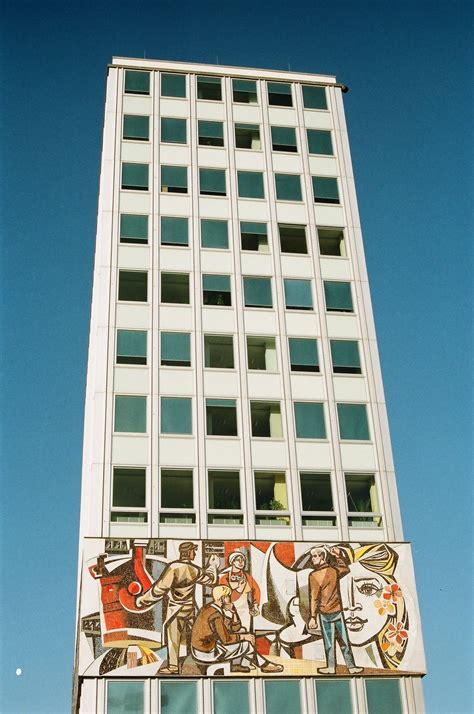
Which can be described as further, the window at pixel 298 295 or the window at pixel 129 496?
the window at pixel 298 295

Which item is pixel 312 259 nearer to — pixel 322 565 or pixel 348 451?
pixel 348 451

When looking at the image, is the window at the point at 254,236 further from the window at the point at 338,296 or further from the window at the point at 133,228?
the window at the point at 133,228

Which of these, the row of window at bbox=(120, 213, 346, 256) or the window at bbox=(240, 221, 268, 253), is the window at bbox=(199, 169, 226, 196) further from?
the window at bbox=(240, 221, 268, 253)

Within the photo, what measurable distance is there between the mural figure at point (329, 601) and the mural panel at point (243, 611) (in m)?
0.04

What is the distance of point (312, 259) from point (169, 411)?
10.7m

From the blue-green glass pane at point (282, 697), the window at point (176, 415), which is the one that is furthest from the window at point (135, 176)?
the blue-green glass pane at point (282, 697)

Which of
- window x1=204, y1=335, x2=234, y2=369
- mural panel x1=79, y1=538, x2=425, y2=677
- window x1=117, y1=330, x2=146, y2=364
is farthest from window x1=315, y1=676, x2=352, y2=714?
window x1=117, y1=330, x2=146, y2=364

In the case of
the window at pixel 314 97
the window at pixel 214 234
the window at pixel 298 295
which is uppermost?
the window at pixel 314 97

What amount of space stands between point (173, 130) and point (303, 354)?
14239mm

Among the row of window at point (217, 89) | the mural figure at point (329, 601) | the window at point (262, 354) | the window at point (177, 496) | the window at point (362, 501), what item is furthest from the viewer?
the row of window at point (217, 89)

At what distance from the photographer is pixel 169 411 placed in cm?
3688

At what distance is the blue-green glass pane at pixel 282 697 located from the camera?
102ft

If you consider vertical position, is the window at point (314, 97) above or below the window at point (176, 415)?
above

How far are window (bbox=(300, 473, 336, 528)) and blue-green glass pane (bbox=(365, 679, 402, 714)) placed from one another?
6191 mm
